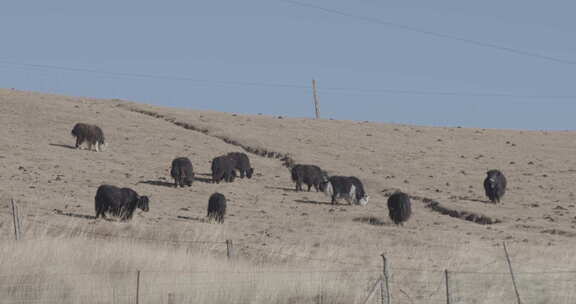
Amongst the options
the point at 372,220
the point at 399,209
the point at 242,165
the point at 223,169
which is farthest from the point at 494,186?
the point at 223,169

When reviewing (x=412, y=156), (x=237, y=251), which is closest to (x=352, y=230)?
(x=237, y=251)

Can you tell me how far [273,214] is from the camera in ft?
104

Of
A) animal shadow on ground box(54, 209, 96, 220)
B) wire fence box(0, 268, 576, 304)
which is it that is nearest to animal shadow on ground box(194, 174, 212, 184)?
animal shadow on ground box(54, 209, 96, 220)

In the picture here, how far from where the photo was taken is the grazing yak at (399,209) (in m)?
31.0

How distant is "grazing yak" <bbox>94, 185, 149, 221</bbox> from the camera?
27.9 metres

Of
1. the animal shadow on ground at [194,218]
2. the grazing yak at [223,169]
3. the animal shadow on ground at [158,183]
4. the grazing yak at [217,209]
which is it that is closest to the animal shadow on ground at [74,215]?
the animal shadow on ground at [194,218]

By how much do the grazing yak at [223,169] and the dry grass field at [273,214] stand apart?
0.53 meters

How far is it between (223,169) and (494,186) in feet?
36.2

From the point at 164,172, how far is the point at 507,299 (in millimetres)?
25274

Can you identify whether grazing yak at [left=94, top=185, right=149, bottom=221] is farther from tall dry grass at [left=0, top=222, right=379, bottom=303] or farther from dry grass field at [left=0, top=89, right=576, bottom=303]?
tall dry grass at [left=0, top=222, right=379, bottom=303]

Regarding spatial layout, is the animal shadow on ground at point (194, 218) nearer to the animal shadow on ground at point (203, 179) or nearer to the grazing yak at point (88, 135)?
the animal shadow on ground at point (203, 179)

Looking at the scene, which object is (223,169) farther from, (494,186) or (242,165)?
(494,186)

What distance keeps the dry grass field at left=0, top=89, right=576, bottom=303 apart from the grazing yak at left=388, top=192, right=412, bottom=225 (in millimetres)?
302

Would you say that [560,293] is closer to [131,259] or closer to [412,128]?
[131,259]
